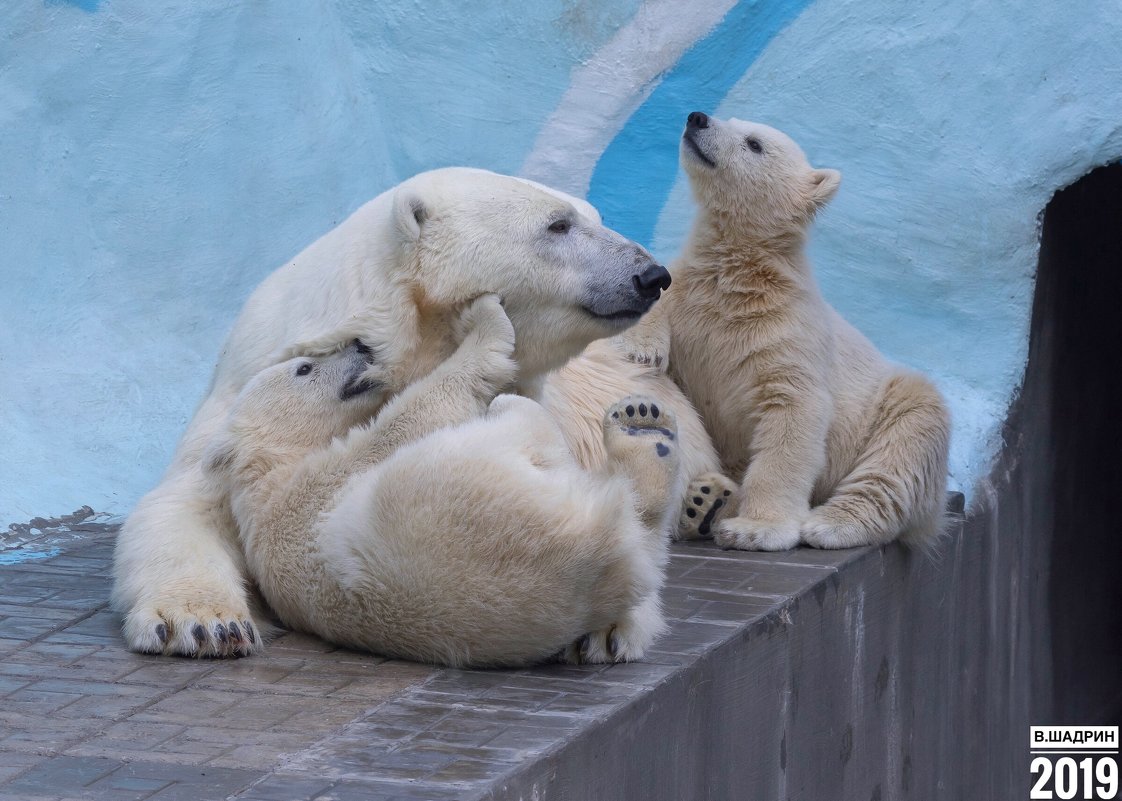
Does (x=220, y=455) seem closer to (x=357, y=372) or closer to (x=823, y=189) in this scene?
(x=357, y=372)

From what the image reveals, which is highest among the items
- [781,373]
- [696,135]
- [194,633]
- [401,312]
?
[696,135]

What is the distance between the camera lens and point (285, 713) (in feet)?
8.07

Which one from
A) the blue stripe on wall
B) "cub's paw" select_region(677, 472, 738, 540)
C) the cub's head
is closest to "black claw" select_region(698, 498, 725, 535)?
"cub's paw" select_region(677, 472, 738, 540)

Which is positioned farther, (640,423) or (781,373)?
(781,373)

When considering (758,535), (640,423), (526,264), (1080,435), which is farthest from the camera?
(1080,435)

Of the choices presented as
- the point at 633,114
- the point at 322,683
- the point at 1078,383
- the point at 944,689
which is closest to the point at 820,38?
the point at 633,114

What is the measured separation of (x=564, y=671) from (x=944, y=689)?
98.0 inches

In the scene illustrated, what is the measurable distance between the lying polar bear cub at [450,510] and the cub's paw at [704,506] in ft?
3.65

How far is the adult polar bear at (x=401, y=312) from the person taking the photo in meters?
2.84

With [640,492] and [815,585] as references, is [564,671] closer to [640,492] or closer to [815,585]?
[640,492]

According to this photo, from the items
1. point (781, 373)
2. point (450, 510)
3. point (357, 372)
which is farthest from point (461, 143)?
point (450, 510)

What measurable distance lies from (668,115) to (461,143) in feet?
2.87

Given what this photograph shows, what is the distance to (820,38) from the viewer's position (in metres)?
5.60

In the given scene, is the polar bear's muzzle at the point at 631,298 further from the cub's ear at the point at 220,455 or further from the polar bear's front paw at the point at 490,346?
the cub's ear at the point at 220,455
